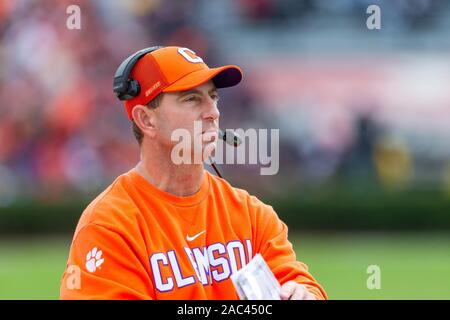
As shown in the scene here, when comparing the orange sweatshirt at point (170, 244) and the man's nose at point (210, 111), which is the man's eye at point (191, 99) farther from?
the orange sweatshirt at point (170, 244)

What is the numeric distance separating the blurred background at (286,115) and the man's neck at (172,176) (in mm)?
8305

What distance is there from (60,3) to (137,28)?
1639mm

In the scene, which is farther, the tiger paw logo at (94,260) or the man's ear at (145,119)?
the man's ear at (145,119)

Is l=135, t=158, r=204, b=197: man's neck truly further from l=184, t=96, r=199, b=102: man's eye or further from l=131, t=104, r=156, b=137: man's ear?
l=184, t=96, r=199, b=102: man's eye

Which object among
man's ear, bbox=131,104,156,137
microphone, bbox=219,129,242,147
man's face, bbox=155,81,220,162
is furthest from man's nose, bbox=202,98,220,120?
man's ear, bbox=131,104,156,137

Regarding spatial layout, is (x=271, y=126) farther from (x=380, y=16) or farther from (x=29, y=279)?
(x=29, y=279)

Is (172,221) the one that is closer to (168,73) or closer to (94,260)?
(94,260)

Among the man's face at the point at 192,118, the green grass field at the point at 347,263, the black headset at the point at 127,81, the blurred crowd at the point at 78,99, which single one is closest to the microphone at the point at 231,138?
the man's face at the point at 192,118

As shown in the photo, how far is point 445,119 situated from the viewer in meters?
19.4

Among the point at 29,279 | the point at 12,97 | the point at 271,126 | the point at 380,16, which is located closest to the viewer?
the point at 29,279

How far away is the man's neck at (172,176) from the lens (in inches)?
168

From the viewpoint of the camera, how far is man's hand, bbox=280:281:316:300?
3992 millimetres

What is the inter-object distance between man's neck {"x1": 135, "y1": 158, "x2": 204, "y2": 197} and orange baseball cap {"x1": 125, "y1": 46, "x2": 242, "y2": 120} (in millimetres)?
301

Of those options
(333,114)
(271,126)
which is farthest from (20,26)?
(333,114)
